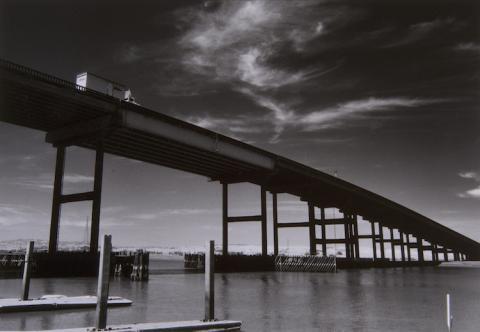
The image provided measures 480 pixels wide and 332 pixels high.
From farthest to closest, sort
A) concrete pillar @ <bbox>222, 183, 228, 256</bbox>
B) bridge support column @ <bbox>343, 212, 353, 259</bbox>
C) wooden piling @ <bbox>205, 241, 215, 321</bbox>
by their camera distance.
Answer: bridge support column @ <bbox>343, 212, 353, 259</bbox>
concrete pillar @ <bbox>222, 183, 228, 256</bbox>
wooden piling @ <bbox>205, 241, 215, 321</bbox>

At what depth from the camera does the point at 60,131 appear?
41938 mm

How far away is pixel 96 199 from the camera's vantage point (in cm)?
3844

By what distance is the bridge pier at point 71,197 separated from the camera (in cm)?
3798

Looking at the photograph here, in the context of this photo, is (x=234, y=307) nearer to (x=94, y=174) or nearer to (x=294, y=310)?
(x=294, y=310)

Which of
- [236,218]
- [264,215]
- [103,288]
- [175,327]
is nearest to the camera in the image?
[103,288]

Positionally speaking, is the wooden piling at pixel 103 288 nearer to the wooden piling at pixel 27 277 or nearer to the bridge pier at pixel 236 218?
the wooden piling at pixel 27 277

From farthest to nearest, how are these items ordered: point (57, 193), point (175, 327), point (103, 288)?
point (57, 193) < point (175, 327) < point (103, 288)

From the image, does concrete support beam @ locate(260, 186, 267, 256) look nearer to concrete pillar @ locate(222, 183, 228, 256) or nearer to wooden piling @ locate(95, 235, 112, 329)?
concrete pillar @ locate(222, 183, 228, 256)

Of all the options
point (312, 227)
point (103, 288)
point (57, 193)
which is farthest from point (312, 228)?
point (103, 288)

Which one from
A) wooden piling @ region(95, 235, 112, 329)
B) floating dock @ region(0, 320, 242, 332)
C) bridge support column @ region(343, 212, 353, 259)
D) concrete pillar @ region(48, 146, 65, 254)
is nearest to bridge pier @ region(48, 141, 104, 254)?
concrete pillar @ region(48, 146, 65, 254)

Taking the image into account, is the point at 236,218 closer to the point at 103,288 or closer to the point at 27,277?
the point at 27,277

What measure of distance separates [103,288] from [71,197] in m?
31.7

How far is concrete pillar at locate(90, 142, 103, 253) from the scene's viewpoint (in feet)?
124

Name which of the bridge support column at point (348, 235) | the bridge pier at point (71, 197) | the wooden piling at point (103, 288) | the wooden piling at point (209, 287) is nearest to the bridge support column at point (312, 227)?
the bridge support column at point (348, 235)
